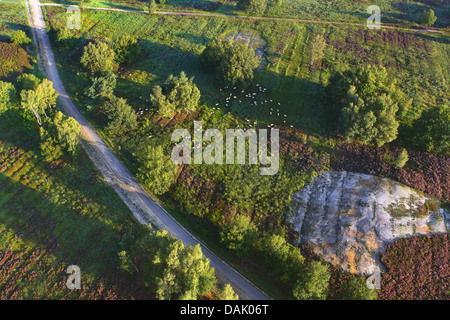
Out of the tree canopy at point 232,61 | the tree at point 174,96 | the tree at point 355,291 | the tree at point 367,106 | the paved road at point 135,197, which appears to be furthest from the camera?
the tree canopy at point 232,61

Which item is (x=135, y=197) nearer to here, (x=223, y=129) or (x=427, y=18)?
(x=223, y=129)

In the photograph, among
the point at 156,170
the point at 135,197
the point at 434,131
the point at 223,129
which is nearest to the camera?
the point at 156,170

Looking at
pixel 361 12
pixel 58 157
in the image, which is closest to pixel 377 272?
pixel 58 157

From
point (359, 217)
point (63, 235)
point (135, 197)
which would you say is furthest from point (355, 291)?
point (63, 235)

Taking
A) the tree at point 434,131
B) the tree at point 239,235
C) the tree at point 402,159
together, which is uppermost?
the tree at point 434,131

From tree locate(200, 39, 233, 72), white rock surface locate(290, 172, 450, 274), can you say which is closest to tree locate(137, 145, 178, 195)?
white rock surface locate(290, 172, 450, 274)

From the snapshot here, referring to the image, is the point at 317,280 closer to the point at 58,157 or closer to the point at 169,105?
the point at 169,105

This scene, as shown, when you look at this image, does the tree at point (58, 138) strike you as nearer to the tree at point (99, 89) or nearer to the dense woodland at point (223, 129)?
the dense woodland at point (223, 129)

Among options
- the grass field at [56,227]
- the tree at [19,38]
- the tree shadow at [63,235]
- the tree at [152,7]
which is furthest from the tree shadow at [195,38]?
the tree shadow at [63,235]
